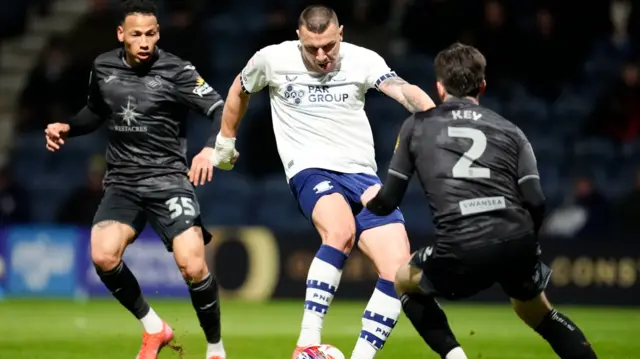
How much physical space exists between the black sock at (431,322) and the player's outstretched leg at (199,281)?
165cm

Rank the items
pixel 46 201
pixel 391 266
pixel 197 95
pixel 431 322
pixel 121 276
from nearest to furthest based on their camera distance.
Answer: pixel 431 322, pixel 391 266, pixel 121 276, pixel 197 95, pixel 46 201

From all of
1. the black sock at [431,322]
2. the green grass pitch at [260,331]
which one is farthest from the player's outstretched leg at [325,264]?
the green grass pitch at [260,331]

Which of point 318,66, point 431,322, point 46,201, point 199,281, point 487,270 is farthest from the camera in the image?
point 46,201

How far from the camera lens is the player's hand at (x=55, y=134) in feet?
26.6

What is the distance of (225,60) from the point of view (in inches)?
730

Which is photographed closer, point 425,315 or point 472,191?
point 472,191

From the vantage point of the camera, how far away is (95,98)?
8.35 metres

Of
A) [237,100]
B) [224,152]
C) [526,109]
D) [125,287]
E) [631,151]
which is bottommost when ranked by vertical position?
[631,151]

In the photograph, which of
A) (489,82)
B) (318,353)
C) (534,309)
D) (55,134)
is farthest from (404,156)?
(489,82)

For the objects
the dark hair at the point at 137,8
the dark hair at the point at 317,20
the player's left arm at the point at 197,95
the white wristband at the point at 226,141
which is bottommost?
the white wristband at the point at 226,141

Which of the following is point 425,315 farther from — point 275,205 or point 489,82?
point 489,82

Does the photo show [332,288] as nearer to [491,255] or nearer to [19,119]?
[491,255]

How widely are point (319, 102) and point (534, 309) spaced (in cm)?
197

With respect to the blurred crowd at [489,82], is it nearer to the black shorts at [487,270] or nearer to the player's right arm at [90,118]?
the player's right arm at [90,118]
